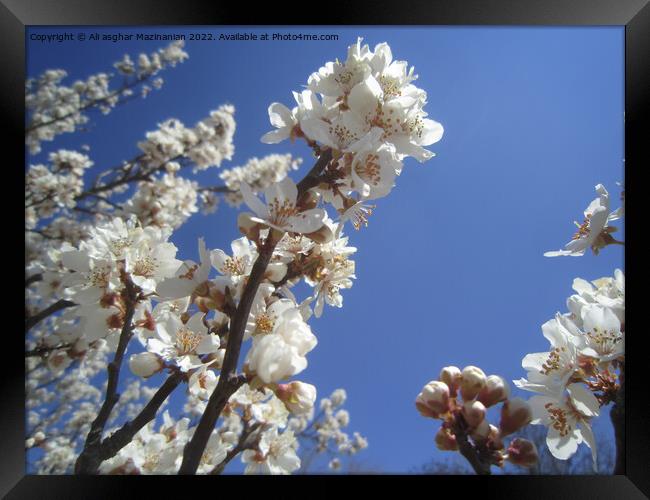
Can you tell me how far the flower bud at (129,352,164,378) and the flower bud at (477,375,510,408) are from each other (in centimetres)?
71

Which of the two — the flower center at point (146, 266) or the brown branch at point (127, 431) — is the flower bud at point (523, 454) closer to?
the brown branch at point (127, 431)

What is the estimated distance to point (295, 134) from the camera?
3.76ft

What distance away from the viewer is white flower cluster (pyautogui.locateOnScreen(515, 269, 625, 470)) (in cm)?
109

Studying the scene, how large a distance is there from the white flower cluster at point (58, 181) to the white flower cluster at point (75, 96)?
139 millimetres

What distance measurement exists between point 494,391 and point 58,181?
320cm

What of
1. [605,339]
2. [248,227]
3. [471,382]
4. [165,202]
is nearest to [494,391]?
[471,382]

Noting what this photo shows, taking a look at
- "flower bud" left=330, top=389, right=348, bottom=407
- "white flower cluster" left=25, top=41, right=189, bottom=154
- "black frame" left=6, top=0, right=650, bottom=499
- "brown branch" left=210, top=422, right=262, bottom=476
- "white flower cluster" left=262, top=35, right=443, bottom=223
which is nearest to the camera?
"white flower cluster" left=262, top=35, right=443, bottom=223

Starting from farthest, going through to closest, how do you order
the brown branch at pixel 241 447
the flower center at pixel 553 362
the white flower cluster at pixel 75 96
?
1. the white flower cluster at pixel 75 96
2. the brown branch at pixel 241 447
3. the flower center at pixel 553 362

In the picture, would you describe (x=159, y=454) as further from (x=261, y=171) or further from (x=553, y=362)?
(x=261, y=171)

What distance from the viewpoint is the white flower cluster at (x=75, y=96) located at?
282 centimetres

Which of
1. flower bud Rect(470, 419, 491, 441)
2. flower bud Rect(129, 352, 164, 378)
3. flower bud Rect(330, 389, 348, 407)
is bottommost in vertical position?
flower bud Rect(330, 389, 348, 407)

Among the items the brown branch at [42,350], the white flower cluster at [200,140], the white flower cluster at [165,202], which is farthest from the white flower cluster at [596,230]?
the white flower cluster at [200,140]

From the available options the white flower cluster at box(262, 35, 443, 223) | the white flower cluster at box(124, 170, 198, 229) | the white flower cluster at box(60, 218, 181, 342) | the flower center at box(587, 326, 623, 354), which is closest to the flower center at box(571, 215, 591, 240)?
the flower center at box(587, 326, 623, 354)

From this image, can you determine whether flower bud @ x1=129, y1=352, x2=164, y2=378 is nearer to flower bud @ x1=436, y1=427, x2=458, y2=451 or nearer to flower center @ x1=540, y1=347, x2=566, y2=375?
flower bud @ x1=436, y1=427, x2=458, y2=451
